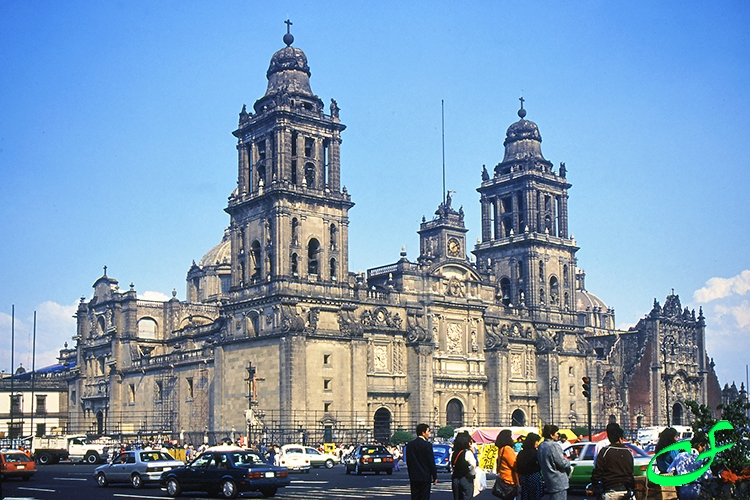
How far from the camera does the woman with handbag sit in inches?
719

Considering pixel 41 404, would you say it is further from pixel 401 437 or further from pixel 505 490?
pixel 505 490

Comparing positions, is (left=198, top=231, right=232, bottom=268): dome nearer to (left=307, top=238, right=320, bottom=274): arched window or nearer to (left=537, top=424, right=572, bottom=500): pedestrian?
(left=307, top=238, right=320, bottom=274): arched window

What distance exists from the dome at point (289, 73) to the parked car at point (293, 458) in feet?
97.1

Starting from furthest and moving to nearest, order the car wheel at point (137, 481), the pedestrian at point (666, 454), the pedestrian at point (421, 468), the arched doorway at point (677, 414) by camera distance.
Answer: the arched doorway at point (677, 414) < the car wheel at point (137, 481) < the pedestrian at point (421, 468) < the pedestrian at point (666, 454)

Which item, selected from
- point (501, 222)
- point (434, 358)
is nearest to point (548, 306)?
point (501, 222)

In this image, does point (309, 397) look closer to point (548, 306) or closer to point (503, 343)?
point (503, 343)

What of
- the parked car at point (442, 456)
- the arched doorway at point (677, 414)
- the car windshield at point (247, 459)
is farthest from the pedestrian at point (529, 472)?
the arched doorway at point (677, 414)

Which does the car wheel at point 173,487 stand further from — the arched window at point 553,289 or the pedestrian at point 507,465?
the arched window at point 553,289

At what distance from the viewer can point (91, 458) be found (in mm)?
63906

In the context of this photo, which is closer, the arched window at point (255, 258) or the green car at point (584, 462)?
the green car at point (584, 462)

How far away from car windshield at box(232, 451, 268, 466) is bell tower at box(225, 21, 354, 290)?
122ft

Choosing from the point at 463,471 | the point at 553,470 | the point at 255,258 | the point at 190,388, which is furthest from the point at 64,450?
the point at 553,470

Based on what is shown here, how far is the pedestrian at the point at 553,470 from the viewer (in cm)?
1648

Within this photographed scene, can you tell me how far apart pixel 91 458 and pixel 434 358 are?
2566 cm
